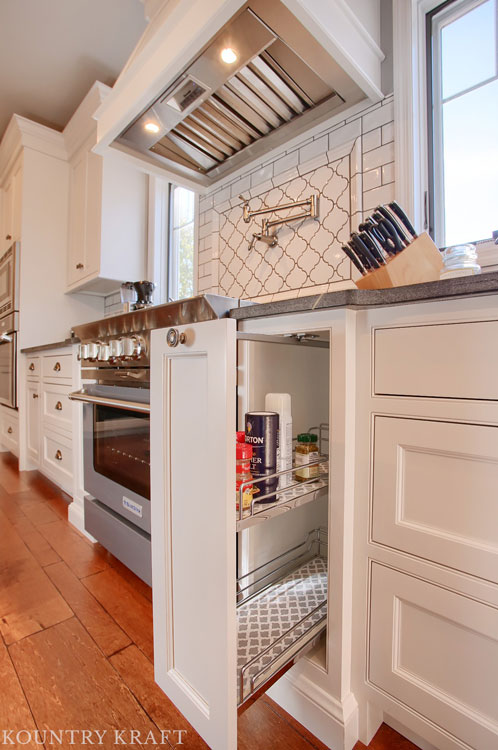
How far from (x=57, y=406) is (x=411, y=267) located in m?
2.06

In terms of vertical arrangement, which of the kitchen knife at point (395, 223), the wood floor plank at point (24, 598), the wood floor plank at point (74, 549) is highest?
the kitchen knife at point (395, 223)

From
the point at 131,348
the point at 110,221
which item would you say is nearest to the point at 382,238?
the point at 131,348

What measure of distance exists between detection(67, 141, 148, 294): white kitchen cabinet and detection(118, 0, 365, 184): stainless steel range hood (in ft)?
3.17

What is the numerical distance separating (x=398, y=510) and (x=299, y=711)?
0.52 meters

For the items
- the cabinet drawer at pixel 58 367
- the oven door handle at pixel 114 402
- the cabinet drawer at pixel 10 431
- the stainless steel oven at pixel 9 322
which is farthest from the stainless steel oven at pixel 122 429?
the cabinet drawer at pixel 10 431

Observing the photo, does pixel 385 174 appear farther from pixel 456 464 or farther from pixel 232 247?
pixel 456 464

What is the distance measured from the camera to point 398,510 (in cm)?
68

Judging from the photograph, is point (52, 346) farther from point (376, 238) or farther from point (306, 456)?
point (376, 238)

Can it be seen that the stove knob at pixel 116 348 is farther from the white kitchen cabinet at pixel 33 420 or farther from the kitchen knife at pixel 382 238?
the white kitchen cabinet at pixel 33 420

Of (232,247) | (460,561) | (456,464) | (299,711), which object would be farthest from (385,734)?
(232,247)

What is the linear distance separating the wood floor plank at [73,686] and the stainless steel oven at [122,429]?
10.7 inches

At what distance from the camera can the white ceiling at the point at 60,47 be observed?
1.91m

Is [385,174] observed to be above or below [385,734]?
above

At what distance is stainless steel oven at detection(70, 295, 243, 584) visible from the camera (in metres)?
1.22
